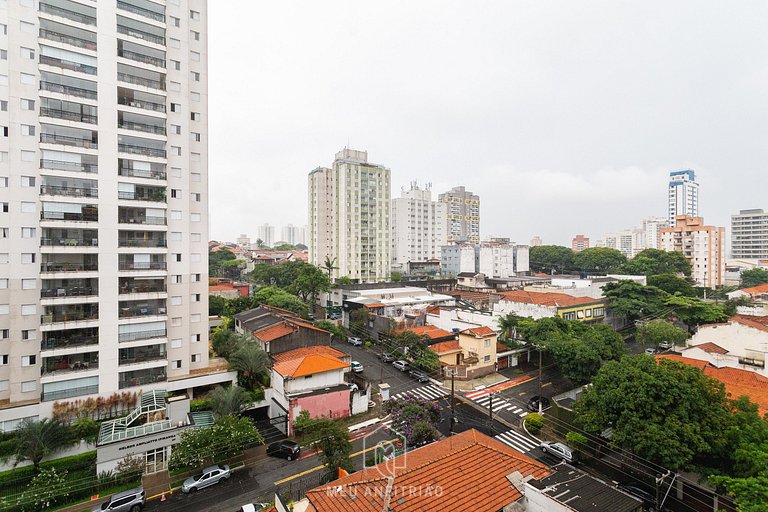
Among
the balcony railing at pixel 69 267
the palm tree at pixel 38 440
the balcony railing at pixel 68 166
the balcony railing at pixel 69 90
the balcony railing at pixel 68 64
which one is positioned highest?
the balcony railing at pixel 68 64

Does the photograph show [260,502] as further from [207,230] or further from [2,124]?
[2,124]

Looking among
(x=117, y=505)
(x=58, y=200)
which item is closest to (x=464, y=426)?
(x=117, y=505)

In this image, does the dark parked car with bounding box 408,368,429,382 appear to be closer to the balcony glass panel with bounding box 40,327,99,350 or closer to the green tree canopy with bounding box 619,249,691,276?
the balcony glass panel with bounding box 40,327,99,350

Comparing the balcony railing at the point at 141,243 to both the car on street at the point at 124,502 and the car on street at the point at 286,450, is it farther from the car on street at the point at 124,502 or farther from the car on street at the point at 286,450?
the car on street at the point at 286,450

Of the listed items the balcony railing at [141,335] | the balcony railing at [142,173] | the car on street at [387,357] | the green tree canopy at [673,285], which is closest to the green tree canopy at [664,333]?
the green tree canopy at [673,285]

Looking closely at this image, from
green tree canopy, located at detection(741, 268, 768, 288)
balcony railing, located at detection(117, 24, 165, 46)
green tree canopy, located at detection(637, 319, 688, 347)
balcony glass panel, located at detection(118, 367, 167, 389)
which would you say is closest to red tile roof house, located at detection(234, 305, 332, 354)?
balcony glass panel, located at detection(118, 367, 167, 389)

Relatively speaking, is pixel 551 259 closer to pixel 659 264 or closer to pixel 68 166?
pixel 659 264

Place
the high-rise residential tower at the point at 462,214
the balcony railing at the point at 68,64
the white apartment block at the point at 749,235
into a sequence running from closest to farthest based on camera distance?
the balcony railing at the point at 68,64 < the white apartment block at the point at 749,235 < the high-rise residential tower at the point at 462,214
